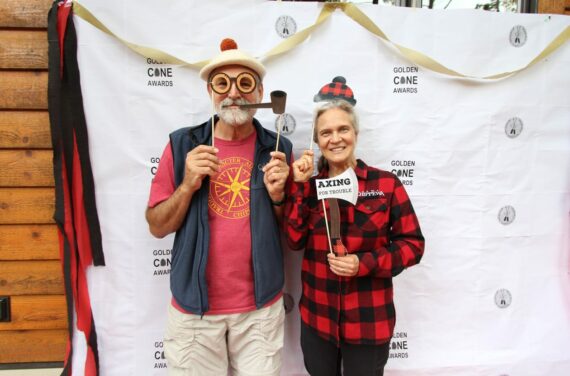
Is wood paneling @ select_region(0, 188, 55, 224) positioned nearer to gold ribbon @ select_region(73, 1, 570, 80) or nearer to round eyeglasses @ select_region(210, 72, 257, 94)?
gold ribbon @ select_region(73, 1, 570, 80)

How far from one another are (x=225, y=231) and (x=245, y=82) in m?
0.53

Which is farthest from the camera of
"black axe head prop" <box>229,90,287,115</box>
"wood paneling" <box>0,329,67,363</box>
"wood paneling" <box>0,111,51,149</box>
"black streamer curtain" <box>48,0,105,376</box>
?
"wood paneling" <box>0,329,67,363</box>

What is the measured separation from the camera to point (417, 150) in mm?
1694

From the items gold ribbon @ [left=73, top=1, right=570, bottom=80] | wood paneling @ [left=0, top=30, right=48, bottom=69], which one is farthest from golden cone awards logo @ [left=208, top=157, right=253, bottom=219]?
wood paneling @ [left=0, top=30, right=48, bottom=69]

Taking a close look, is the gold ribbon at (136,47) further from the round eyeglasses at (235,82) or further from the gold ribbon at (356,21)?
the round eyeglasses at (235,82)

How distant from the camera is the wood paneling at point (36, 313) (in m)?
1.67

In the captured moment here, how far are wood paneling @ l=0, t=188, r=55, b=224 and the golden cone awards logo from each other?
932 millimetres

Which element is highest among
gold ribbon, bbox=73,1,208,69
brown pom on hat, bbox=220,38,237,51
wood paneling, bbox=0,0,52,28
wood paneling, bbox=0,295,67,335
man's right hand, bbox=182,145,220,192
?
wood paneling, bbox=0,0,52,28

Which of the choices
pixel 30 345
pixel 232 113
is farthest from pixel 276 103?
pixel 30 345

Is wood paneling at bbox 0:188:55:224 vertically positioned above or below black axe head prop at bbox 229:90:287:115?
below

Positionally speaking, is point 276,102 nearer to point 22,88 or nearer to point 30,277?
point 22,88

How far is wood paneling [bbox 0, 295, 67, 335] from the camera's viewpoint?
1672 mm

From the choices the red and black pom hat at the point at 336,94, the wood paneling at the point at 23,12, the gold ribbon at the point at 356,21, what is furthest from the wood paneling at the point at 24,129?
the red and black pom hat at the point at 336,94

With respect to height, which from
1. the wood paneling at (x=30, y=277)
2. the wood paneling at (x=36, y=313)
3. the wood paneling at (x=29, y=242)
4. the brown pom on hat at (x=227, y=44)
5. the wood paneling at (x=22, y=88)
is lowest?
the wood paneling at (x=36, y=313)
